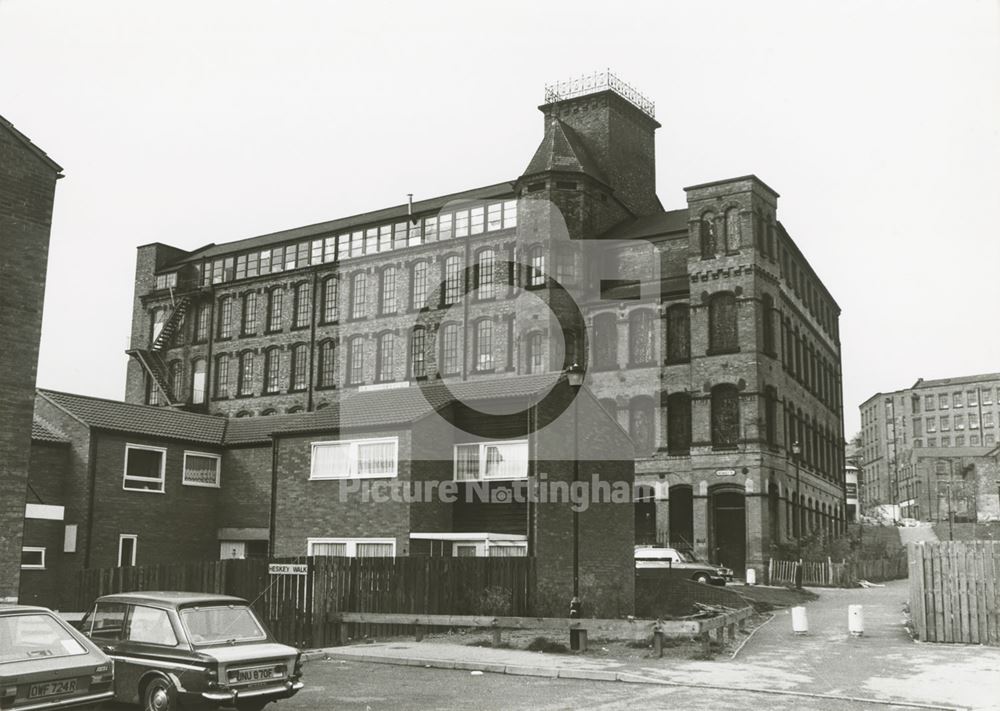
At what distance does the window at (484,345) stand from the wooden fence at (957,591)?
106 ft

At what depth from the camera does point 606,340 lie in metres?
47.2

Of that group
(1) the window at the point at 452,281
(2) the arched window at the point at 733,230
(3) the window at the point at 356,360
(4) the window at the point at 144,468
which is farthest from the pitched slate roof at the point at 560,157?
(4) the window at the point at 144,468

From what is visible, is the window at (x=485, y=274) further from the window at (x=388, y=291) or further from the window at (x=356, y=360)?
the window at (x=356, y=360)

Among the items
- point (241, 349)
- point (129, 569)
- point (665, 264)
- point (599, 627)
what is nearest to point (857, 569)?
point (665, 264)

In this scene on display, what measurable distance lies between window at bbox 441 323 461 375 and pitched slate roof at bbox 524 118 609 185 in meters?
9.13

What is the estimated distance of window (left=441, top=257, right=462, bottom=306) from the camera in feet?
173

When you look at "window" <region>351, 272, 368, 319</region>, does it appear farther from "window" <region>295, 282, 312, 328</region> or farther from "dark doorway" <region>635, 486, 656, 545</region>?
"dark doorway" <region>635, 486, 656, 545</region>

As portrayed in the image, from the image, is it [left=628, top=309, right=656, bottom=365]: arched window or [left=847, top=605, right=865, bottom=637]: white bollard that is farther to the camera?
[left=628, top=309, right=656, bottom=365]: arched window

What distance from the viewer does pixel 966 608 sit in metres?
18.8

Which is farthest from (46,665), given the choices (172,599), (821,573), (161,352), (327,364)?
(161,352)

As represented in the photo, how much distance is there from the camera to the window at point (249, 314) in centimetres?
5912

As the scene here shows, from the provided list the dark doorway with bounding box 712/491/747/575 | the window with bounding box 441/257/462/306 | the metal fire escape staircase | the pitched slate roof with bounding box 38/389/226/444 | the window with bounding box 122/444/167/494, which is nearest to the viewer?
the pitched slate roof with bounding box 38/389/226/444

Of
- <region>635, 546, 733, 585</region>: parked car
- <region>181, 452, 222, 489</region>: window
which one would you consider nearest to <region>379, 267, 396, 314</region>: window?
<region>635, 546, 733, 585</region>: parked car

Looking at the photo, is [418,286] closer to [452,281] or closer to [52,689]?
[452,281]
